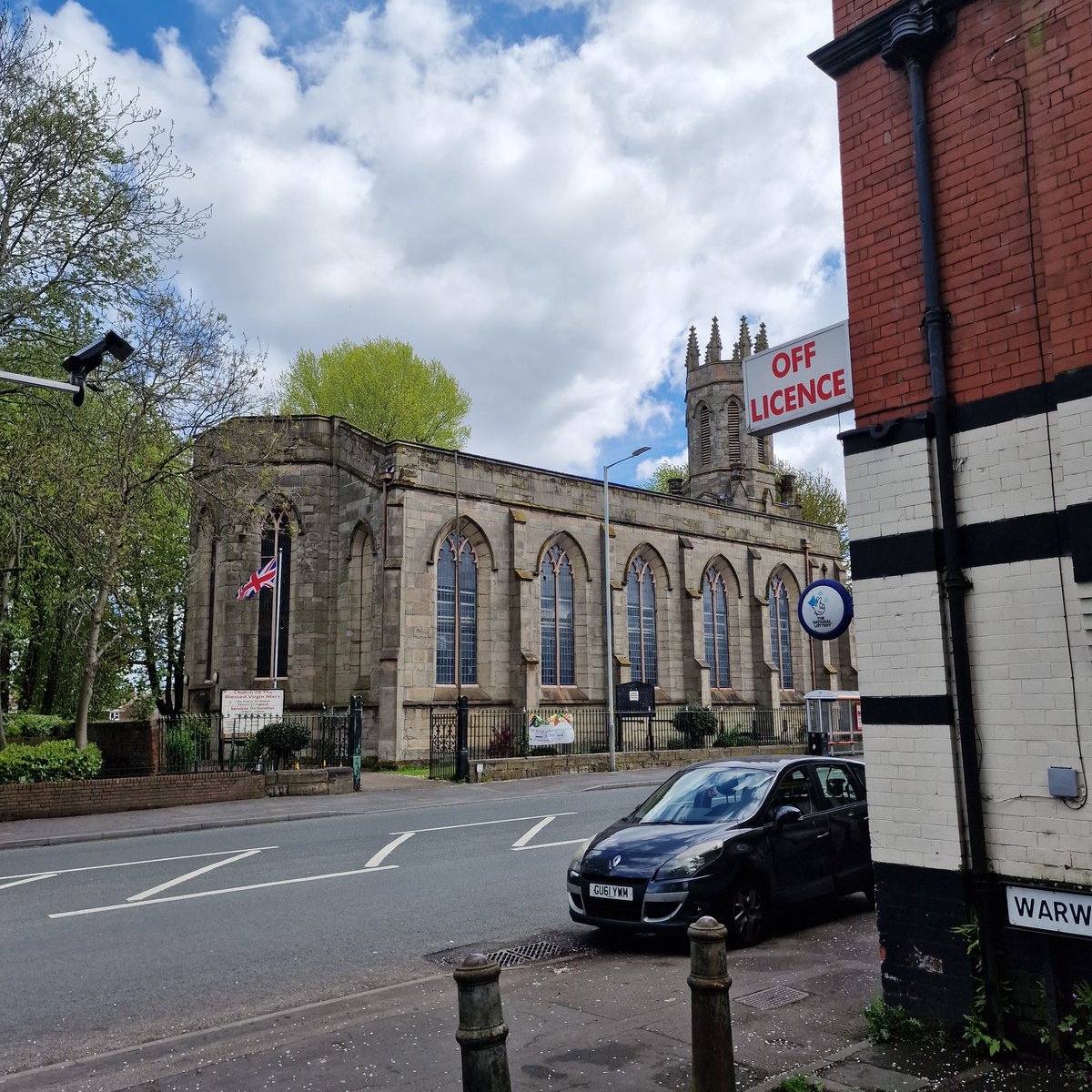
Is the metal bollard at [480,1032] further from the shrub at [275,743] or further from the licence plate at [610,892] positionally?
the shrub at [275,743]

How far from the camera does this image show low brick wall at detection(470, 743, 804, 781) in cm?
2495

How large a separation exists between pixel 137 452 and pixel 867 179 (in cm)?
1849

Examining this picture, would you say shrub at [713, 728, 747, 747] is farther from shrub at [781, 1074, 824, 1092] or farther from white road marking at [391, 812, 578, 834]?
shrub at [781, 1074, 824, 1092]

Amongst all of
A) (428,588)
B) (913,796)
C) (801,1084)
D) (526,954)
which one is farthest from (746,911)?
(428,588)

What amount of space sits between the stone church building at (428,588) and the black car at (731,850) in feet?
58.0

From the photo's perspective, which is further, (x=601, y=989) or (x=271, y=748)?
(x=271, y=748)

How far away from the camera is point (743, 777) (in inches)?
351

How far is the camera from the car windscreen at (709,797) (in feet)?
27.8

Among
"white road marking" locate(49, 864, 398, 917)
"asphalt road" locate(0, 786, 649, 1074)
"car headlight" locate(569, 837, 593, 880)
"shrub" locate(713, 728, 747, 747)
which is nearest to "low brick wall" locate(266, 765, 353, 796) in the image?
"asphalt road" locate(0, 786, 649, 1074)

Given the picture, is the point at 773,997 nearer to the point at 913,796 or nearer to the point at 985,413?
the point at 913,796

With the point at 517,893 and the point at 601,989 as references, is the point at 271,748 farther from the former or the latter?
the point at 601,989

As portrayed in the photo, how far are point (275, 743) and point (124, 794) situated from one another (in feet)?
15.3

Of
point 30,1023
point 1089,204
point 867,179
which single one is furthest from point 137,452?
point 1089,204

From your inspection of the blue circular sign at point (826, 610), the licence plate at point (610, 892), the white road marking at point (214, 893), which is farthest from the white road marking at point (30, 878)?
the blue circular sign at point (826, 610)
